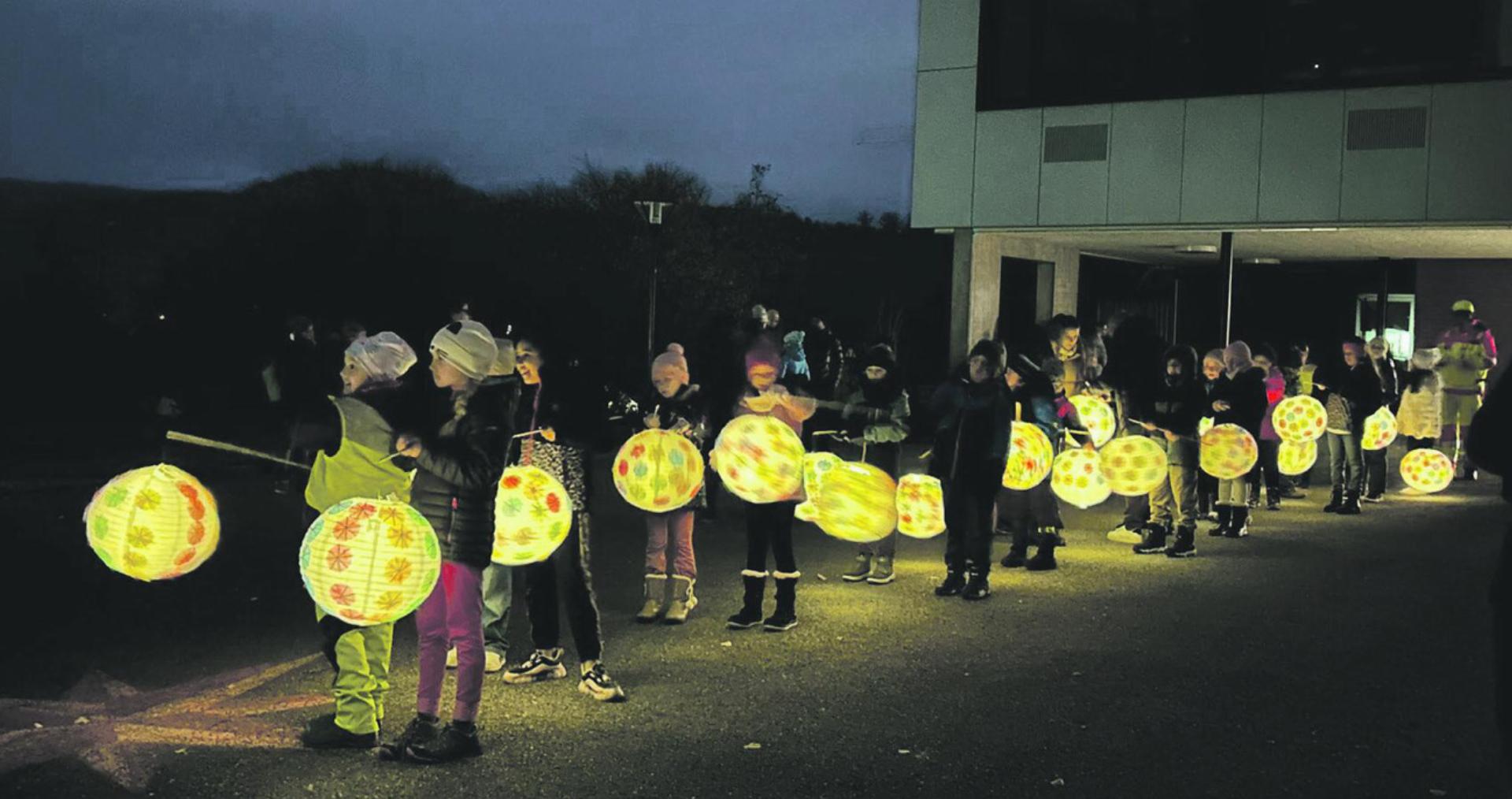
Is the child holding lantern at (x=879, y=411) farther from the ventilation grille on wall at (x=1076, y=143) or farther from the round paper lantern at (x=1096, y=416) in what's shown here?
the ventilation grille on wall at (x=1076, y=143)

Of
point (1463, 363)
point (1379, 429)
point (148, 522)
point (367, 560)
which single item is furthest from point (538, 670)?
point (1463, 363)

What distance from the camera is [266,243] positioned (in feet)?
132

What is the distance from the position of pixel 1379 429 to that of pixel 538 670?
11.7 meters

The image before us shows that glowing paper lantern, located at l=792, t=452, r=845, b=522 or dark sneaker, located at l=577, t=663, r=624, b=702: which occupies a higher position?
glowing paper lantern, located at l=792, t=452, r=845, b=522

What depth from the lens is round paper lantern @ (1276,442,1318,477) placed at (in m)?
14.7

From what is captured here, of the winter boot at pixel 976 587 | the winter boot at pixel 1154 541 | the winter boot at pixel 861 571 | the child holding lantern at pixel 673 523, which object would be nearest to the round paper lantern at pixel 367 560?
the child holding lantern at pixel 673 523

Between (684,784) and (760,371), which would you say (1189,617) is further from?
(684,784)

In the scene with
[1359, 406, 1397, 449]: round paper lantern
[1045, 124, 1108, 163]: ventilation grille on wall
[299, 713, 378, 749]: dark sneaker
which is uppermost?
[1045, 124, 1108, 163]: ventilation grille on wall

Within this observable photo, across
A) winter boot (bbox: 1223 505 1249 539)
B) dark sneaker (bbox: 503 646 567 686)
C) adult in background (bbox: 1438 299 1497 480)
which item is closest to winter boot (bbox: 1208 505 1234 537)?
winter boot (bbox: 1223 505 1249 539)

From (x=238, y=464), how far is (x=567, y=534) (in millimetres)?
12326

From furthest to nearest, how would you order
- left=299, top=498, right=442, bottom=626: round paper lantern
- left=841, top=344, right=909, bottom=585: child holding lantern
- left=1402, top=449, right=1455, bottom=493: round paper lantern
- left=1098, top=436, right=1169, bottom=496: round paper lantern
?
left=1402, top=449, right=1455, bottom=493: round paper lantern
left=1098, top=436, right=1169, bottom=496: round paper lantern
left=841, top=344, right=909, bottom=585: child holding lantern
left=299, top=498, right=442, bottom=626: round paper lantern

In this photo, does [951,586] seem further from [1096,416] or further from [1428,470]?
[1428,470]

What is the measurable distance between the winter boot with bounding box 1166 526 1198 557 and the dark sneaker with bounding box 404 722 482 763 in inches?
300

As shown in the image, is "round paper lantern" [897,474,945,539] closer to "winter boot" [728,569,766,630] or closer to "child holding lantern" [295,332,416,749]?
"winter boot" [728,569,766,630]
